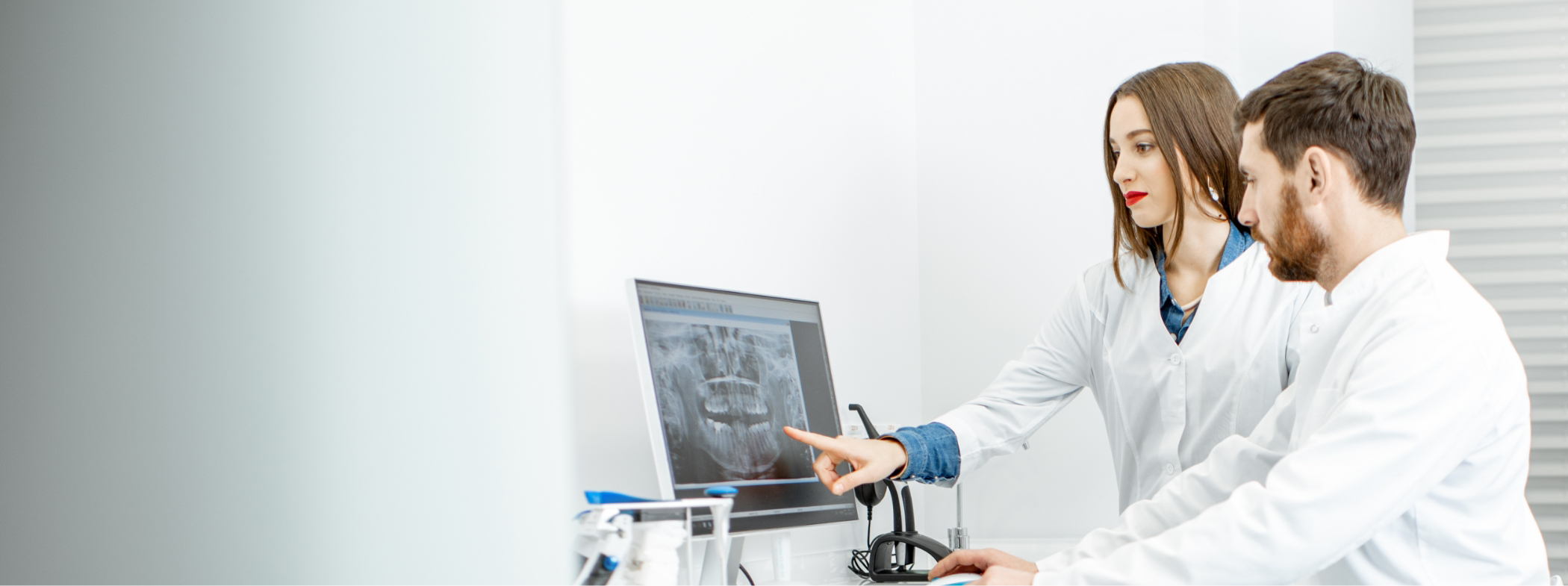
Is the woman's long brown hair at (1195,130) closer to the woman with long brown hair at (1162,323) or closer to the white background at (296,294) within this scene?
the woman with long brown hair at (1162,323)

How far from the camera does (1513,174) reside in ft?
7.78

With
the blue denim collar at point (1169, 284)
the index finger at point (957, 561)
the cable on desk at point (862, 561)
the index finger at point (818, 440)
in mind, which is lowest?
the cable on desk at point (862, 561)

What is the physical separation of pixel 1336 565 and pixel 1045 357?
0.79 meters

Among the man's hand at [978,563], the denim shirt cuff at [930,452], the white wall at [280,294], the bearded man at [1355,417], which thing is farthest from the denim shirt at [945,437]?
the white wall at [280,294]

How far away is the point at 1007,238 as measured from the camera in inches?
92.4

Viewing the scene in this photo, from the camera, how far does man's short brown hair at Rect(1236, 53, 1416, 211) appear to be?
121 centimetres

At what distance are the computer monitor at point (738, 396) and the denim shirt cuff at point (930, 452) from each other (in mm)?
132

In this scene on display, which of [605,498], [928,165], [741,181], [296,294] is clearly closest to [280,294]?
[296,294]

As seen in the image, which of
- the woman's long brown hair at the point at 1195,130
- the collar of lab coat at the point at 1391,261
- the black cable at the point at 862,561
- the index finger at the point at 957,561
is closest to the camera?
the collar of lab coat at the point at 1391,261

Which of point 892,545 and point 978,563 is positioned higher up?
point 978,563

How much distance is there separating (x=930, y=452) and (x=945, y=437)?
5 centimetres

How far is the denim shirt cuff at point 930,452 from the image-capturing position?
1.75 metres

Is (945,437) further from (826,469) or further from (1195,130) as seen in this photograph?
(1195,130)

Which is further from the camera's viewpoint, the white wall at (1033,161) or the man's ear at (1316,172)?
the white wall at (1033,161)
